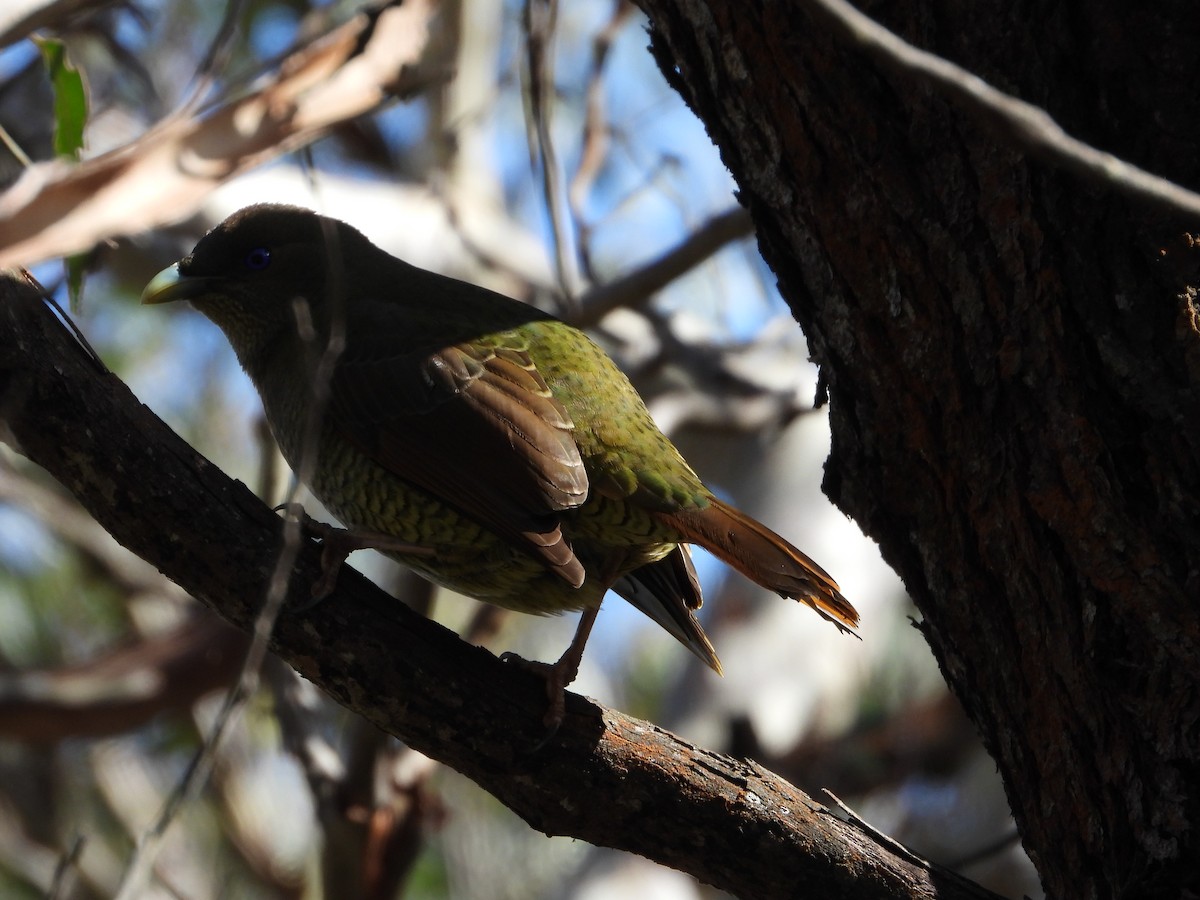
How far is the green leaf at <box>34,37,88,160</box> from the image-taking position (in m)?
3.22

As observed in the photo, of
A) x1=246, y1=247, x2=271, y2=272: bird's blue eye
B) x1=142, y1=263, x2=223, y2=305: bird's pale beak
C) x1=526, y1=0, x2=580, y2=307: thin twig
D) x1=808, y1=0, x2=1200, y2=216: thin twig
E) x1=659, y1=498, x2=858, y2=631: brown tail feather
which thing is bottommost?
x1=808, y1=0, x2=1200, y2=216: thin twig

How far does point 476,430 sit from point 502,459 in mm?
135

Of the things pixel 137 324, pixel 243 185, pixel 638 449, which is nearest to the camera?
pixel 638 449

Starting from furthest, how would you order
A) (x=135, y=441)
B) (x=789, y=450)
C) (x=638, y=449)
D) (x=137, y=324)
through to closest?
(x=137, y=324)
(x=789, y=450)
(x=638, y=449)
(x=135, y=441)

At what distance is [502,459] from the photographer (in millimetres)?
3416

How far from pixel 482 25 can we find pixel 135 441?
608 cm

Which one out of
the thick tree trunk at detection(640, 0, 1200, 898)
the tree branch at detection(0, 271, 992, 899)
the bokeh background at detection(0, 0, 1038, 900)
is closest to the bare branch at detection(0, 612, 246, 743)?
the bokeh background at detection(0, 0, 1038, 900)

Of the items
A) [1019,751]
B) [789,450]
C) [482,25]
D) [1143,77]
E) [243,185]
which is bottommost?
[1019,751]

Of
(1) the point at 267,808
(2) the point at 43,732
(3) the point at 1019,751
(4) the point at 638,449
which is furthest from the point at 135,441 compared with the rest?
(1) the point at 267,808

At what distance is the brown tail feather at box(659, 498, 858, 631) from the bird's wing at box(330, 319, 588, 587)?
327mm

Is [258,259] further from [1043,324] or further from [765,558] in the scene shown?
[1043,324]

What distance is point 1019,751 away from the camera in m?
2.74

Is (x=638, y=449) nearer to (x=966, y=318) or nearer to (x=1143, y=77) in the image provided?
(x=966, y=318)

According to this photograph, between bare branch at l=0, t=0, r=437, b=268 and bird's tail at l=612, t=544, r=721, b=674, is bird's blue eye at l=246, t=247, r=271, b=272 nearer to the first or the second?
bare branch at l=0, t=0, r=437, b=268
